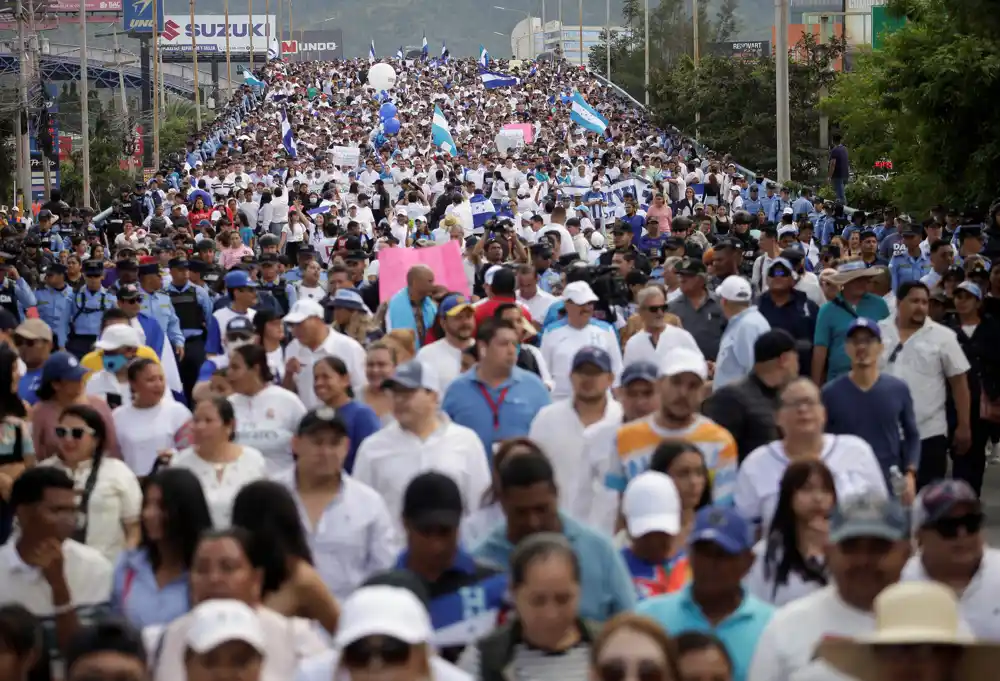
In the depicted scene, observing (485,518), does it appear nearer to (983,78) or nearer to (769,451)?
(769,451)

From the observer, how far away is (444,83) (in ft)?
273

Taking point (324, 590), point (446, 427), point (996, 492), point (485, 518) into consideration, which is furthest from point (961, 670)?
point (996, 492)

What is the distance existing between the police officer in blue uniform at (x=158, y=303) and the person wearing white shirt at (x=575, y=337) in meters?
3.87

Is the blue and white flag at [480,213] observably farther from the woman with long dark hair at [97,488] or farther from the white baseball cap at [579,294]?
the woman with long dark hair at [97,488]

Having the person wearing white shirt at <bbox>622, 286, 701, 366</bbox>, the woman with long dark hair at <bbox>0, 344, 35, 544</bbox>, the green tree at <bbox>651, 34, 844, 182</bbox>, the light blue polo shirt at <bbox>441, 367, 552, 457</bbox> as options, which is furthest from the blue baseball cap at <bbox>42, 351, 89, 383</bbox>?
the green tree at <bbox>651, 34, 844, 182</bbox>

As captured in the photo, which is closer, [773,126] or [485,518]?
[485,518]

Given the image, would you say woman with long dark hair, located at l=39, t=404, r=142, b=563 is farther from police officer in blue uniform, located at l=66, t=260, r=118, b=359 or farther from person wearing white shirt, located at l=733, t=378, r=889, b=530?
police officer in blue uniform, located at l=66, t=260, r=118, b=359

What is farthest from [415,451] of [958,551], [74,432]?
[958,551]

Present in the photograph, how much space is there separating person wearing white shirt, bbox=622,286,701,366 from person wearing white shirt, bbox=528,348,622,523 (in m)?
2.45

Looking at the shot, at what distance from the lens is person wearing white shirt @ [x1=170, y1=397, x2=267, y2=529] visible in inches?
317

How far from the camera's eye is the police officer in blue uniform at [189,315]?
15508mm

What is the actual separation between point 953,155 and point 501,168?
17495 mm

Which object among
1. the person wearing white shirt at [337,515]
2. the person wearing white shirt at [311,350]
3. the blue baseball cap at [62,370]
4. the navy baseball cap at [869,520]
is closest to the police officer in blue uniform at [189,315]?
the person wearing white shirt at [311,350]

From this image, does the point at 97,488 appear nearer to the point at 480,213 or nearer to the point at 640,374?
the point at 640,374
